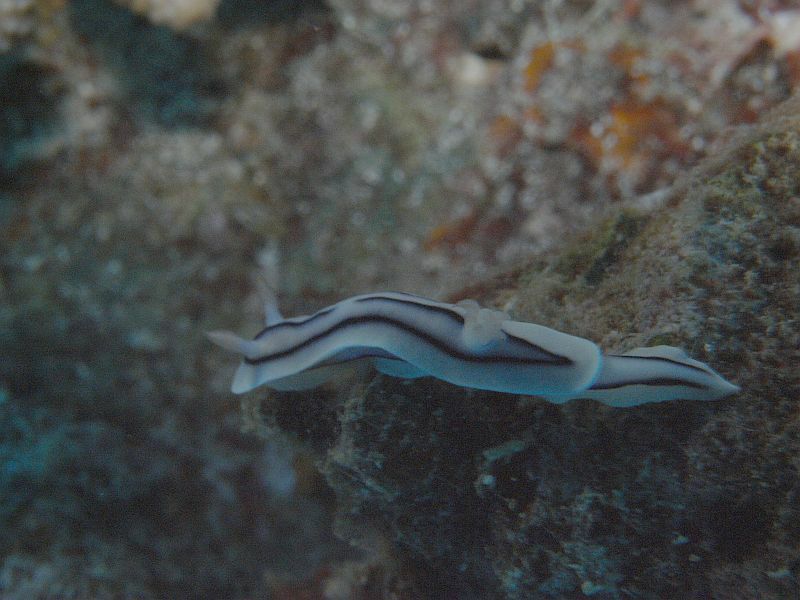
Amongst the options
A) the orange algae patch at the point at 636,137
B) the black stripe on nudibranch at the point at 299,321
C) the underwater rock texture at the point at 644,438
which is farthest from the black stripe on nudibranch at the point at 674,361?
the orange algae patch at the point at 636,137

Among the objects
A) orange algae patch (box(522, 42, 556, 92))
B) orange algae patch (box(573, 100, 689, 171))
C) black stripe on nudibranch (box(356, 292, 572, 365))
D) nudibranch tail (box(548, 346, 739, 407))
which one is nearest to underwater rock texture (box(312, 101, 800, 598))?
nudibranch tail (box(548, 346, 739, 407))

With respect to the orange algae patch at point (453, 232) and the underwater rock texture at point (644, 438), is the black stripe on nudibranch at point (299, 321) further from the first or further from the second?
the orange algae patch at point (453, 232)

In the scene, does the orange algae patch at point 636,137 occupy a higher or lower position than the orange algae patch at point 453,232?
higher

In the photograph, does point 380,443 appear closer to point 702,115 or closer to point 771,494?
point 771,494

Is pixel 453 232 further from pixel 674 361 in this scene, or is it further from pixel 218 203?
pixel 674 361

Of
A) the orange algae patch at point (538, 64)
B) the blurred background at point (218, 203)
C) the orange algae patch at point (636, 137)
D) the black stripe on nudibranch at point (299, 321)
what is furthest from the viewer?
the blurred background at point (218, 203)

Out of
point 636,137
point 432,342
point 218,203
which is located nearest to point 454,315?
point 432,342
